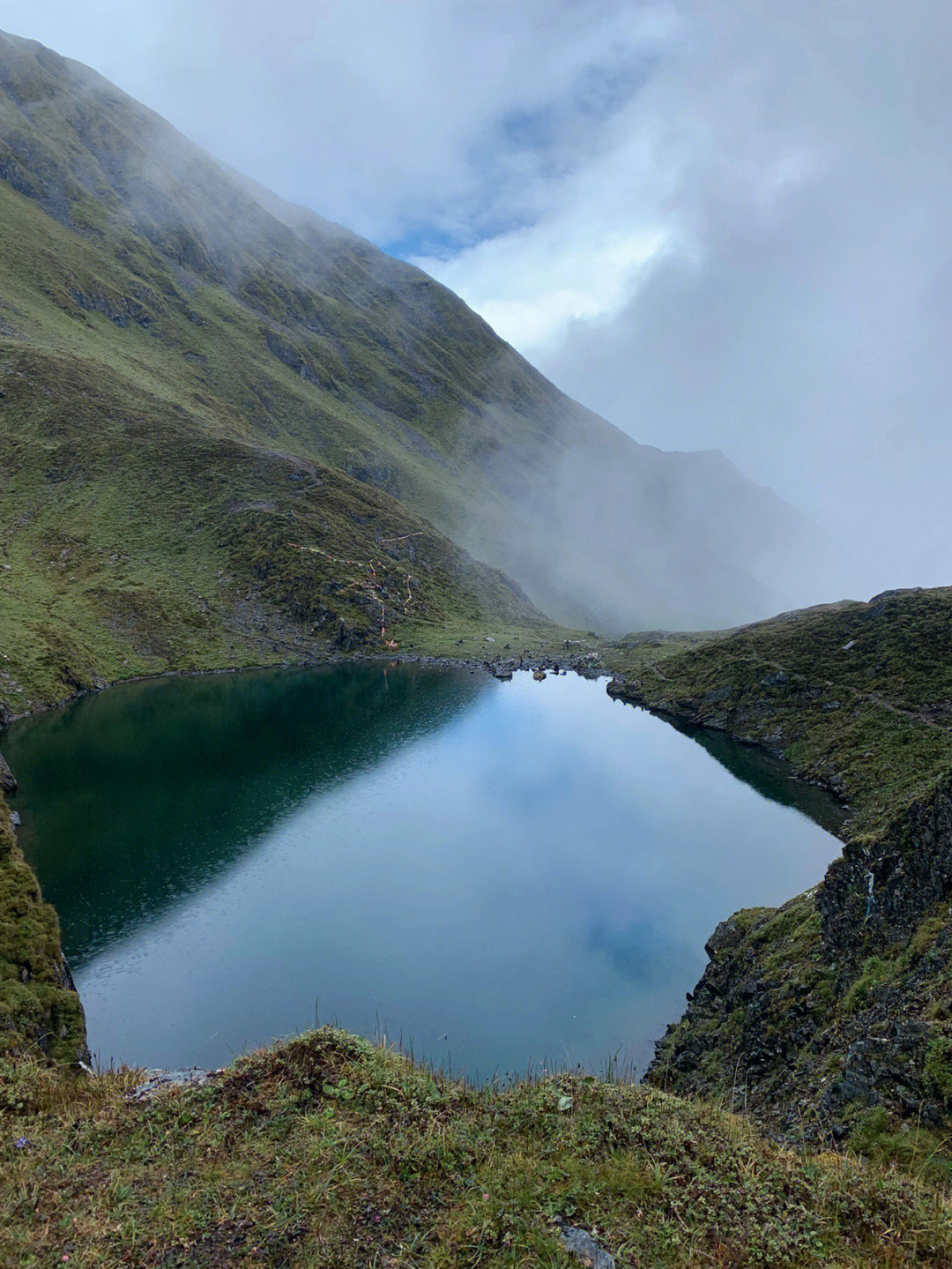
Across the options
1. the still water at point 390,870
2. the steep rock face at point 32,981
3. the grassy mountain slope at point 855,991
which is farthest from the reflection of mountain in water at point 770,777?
the steep rock face at point 32,981

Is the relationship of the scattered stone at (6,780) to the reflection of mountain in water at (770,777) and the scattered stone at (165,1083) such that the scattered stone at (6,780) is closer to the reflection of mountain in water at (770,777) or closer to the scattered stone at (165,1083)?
the scattered stone at (165,1083)

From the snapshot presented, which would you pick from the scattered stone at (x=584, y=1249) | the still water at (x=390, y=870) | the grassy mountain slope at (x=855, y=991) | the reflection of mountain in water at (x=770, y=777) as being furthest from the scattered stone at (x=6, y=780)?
the reflection of mountain in water at (x=770, y=777)

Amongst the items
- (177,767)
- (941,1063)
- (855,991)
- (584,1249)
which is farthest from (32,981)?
Result: (177,767)

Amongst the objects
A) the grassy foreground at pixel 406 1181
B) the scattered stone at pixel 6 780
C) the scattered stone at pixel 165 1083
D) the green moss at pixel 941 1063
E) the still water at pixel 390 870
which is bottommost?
the scattered stone at pixel 6 780

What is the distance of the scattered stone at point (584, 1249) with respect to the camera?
852 centimetres

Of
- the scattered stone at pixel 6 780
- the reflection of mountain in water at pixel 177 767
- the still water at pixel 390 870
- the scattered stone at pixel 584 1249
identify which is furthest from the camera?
the scattered stone at pixel 6 780

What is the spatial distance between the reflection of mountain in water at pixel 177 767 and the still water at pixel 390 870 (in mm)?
263

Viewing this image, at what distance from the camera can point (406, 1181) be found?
10.0 metres

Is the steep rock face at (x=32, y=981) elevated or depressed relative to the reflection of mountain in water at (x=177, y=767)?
elevated

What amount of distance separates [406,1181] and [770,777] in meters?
62.5

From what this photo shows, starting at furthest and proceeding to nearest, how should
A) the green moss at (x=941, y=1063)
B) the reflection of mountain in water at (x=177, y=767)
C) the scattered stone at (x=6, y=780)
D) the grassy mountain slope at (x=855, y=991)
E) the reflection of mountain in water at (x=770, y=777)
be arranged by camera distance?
the reflection of mountain in water at (x=770, y=777) < the scattered stone at (x=6, y=780) < the reflection of mountain in water at (x=177, y=767) < the grassy mountain slope at (x=855, y=991) < the green moss at (x=941, y=1063)

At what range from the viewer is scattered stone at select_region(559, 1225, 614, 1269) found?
28.0ft

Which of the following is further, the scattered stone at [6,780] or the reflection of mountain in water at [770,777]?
the reflection of mountain in water at [770,777]

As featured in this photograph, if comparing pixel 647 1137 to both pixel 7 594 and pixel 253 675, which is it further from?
pixel 7 594
